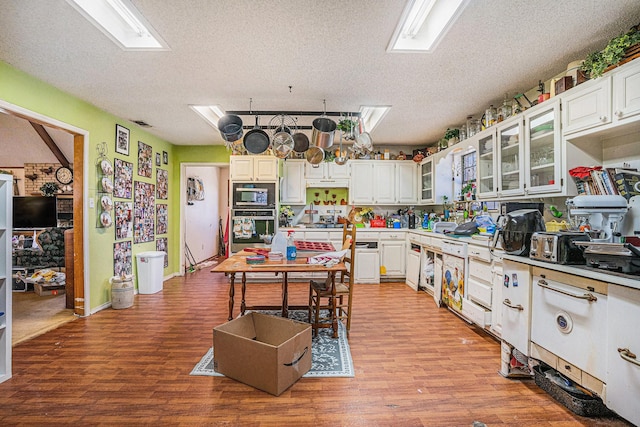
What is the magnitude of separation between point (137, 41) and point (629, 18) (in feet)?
11.4

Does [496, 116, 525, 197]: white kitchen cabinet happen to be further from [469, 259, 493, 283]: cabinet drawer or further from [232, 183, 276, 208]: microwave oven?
[232, 183, 276, 208]: microwave oven

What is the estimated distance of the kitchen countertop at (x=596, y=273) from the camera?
146 cm

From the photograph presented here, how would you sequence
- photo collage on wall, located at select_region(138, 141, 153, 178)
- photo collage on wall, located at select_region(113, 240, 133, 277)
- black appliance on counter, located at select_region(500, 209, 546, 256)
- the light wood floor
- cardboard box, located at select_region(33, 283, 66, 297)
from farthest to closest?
photo collage on wall, located at select_region(138, 141, 153, 178)
cardboard box, located at select_region(33, 283, 66, 297)
photo collage on wall, located at select_region(113, 240, 133, 277)
black appliance on counter, located at select_region(500, 209, 546, 256)
the light wood floor

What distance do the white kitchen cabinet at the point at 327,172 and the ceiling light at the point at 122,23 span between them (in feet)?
11.5

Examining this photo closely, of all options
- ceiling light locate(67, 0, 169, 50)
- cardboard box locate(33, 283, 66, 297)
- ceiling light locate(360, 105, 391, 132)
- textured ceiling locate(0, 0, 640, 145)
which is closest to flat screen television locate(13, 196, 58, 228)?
cardboard box locate(33, 283, 66, 297)

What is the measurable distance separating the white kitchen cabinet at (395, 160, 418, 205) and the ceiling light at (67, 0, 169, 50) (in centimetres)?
428

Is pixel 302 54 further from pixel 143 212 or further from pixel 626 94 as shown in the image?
pixel 143 212

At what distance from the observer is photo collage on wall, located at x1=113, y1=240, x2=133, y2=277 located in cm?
419

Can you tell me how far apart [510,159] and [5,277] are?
178 inches

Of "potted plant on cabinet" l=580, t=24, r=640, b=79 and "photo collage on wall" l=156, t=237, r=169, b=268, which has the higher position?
"potted plant on cabinet" l=580, t=24, r=640, b=79

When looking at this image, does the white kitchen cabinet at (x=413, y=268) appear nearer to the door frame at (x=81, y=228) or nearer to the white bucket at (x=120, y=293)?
the white bucket at (x=120, y=293)

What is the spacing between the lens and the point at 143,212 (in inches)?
193

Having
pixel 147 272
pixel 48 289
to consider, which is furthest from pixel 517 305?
pixel 48 289

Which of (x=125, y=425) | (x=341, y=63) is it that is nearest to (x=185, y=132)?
(x=341, y=63)
